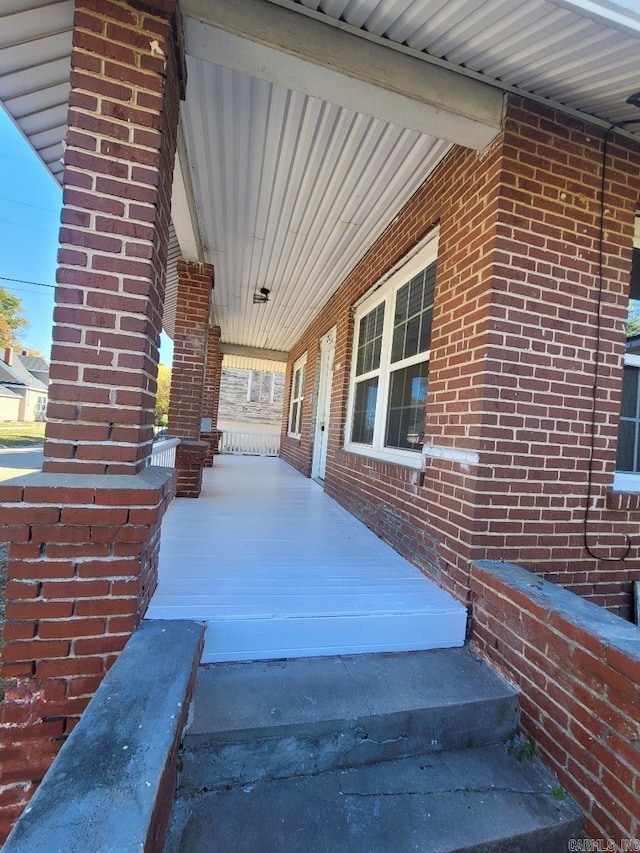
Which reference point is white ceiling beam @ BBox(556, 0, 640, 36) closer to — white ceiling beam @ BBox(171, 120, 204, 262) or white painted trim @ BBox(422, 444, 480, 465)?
white painted trim @ BBox(422, 444, 480, 465)

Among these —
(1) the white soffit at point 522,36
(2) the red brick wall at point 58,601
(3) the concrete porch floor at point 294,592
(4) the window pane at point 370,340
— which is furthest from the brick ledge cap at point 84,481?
(4) the window pane at point 370,340

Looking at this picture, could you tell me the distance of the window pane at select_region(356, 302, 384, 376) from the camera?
4.30 m

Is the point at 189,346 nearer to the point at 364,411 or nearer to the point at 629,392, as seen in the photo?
the point at 364,411

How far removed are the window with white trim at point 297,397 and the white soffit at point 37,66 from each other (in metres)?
6.12

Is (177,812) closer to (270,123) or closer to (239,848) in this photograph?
(239,848)

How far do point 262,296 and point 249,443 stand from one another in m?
6.94

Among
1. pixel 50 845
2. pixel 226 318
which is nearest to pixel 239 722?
pixel 50 845

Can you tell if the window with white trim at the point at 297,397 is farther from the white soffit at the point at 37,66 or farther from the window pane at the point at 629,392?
the window pane at the point at 629,392

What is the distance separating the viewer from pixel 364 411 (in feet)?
15.0

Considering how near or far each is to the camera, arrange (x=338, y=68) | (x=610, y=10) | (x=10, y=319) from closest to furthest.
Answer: (x=610, y=10)
(x=338, y=68)
(x=10, y=319)

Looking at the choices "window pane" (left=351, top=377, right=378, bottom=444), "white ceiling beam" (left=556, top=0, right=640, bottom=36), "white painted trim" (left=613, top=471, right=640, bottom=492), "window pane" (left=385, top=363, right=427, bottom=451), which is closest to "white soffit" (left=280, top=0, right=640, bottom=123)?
"white ceiling beam" (left=556, top=0, right=640, bottom=36)

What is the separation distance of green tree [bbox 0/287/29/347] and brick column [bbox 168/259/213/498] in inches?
1422

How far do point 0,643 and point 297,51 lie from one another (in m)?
2.93

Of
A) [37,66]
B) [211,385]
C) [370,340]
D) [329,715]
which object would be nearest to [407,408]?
[370,340]
